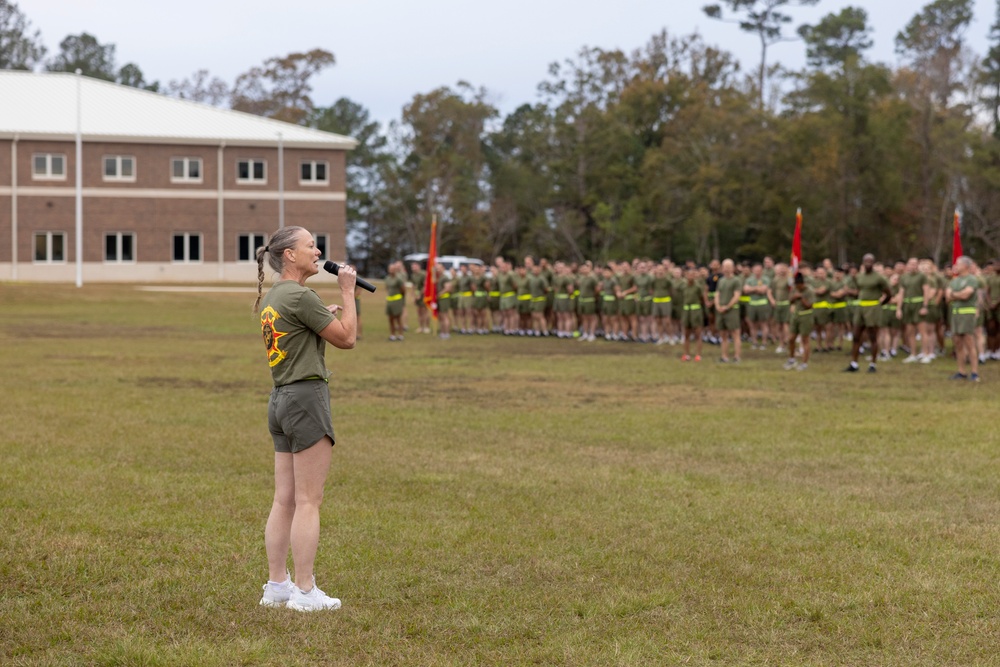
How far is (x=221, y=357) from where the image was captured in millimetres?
23969

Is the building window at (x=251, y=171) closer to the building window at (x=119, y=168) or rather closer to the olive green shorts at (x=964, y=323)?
the building window at (x=119, y=168)

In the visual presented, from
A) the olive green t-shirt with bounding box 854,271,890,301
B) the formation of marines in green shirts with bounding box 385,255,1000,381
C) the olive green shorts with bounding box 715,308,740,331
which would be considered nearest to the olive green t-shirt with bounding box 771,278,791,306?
the formation of marines in green shirts with bounding box 385,255,1000,381

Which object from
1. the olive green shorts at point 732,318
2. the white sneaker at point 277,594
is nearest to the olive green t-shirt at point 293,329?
the white sneaker at point 277,594

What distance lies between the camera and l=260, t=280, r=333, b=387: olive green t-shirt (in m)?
6.20

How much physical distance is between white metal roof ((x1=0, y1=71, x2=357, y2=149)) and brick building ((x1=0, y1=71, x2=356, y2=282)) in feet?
0.26

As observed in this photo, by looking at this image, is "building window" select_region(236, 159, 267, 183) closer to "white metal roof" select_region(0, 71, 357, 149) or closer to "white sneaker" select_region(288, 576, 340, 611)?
"white metal roof" select_region(0, 71, 357, 149)

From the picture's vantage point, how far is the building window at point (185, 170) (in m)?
64.8

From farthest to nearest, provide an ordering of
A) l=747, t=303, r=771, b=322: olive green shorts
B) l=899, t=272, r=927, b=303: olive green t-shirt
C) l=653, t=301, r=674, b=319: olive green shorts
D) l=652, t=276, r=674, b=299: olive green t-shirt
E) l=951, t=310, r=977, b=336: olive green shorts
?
l=652, t=276, r=674, b=299: olive green t-shirt → l=653, t=301, r=674, b=319: olive green shorts → l=747, t=303, r=771, b=322: olive green shorts → l=899, t=272, r=927, b=303: olive green t-shirt → l=951, t=310, r=977, b=336: olive green shorts

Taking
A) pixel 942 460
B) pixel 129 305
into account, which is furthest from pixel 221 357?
pixel 129 305

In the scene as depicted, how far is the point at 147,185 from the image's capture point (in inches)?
2534

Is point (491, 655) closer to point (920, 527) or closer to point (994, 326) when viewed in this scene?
point (920, 527)

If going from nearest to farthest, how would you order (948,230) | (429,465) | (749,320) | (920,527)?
(920,527), (429,465), (749,320), (948,230)

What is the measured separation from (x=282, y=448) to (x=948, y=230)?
58.4 m

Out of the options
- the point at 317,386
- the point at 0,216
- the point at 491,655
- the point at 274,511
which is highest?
the point at 0,216
